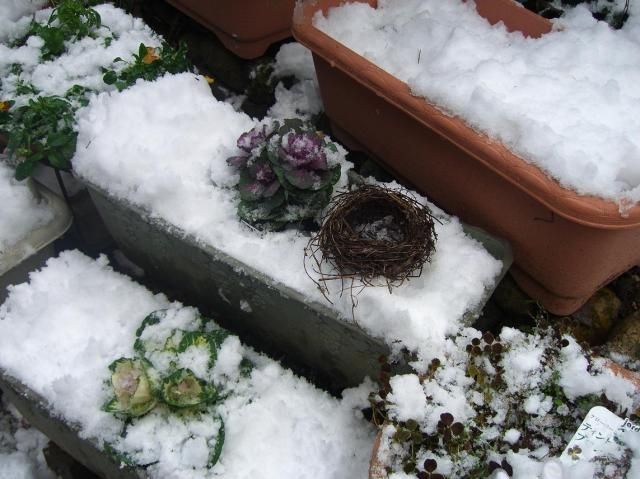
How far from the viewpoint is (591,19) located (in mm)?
2207

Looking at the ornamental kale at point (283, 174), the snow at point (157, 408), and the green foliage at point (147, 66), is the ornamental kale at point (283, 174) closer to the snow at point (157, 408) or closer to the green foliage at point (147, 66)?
the snow at point (157, 408)

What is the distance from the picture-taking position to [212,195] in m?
2.02

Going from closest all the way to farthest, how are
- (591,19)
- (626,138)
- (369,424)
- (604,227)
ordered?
(604,227)
(626,138)
(369,424)
(591,19)

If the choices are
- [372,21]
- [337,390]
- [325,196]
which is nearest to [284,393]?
[337,390]

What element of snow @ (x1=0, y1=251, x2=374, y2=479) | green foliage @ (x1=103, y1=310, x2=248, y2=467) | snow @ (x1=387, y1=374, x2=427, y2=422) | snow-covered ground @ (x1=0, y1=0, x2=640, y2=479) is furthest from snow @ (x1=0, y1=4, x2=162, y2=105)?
snow @ (x1=387, y1=374, x2=427, y2=422)

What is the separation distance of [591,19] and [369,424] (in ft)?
5.32

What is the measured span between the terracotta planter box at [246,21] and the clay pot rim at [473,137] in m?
0.42

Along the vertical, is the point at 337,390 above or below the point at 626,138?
below

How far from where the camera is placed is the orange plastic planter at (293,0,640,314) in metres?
1.63

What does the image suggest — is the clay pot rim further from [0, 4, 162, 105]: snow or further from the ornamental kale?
[0, 4, 162, 105]: snow

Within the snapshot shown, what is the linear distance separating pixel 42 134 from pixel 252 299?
93cm

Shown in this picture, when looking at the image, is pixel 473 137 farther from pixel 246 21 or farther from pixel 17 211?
pixel 17 211

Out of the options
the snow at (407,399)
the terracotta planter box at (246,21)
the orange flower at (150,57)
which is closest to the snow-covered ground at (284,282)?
the snow at (407,399)

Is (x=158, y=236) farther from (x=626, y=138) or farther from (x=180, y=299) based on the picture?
(x=626, y=138)
